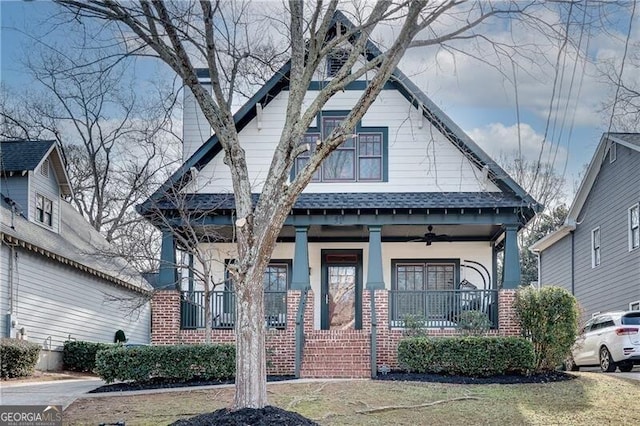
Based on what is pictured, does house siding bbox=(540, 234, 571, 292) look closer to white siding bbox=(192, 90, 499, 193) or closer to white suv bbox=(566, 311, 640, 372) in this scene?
white suv bbox=(566, 311, 640, 372)

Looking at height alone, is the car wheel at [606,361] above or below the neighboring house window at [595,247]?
below

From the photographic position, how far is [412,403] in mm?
11766

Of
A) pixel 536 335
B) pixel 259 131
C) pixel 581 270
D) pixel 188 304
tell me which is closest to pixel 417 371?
pixel 536 335

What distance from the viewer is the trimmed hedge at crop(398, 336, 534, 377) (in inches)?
572

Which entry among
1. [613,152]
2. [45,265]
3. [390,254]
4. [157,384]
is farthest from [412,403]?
[613,152]

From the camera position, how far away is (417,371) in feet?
48.9

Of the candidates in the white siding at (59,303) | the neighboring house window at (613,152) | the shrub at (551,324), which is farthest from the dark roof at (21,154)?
the neighboring house window at (613,152)

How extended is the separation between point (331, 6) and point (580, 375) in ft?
29.6

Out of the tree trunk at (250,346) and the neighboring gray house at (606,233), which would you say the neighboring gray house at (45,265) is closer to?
the tree trunk at (250,346)

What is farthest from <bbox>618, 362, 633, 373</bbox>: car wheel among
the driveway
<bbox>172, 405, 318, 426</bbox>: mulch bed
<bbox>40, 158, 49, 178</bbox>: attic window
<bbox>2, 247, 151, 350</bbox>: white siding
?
<bbox>40, 158, 49, 178</bbox>: attic window

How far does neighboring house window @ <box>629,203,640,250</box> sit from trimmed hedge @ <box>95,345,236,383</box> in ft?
38.6

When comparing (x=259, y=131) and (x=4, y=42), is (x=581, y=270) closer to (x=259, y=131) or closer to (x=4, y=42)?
(x=259, y=131)

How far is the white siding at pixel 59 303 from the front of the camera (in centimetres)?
1900

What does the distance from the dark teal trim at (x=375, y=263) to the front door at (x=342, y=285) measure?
215 cm
